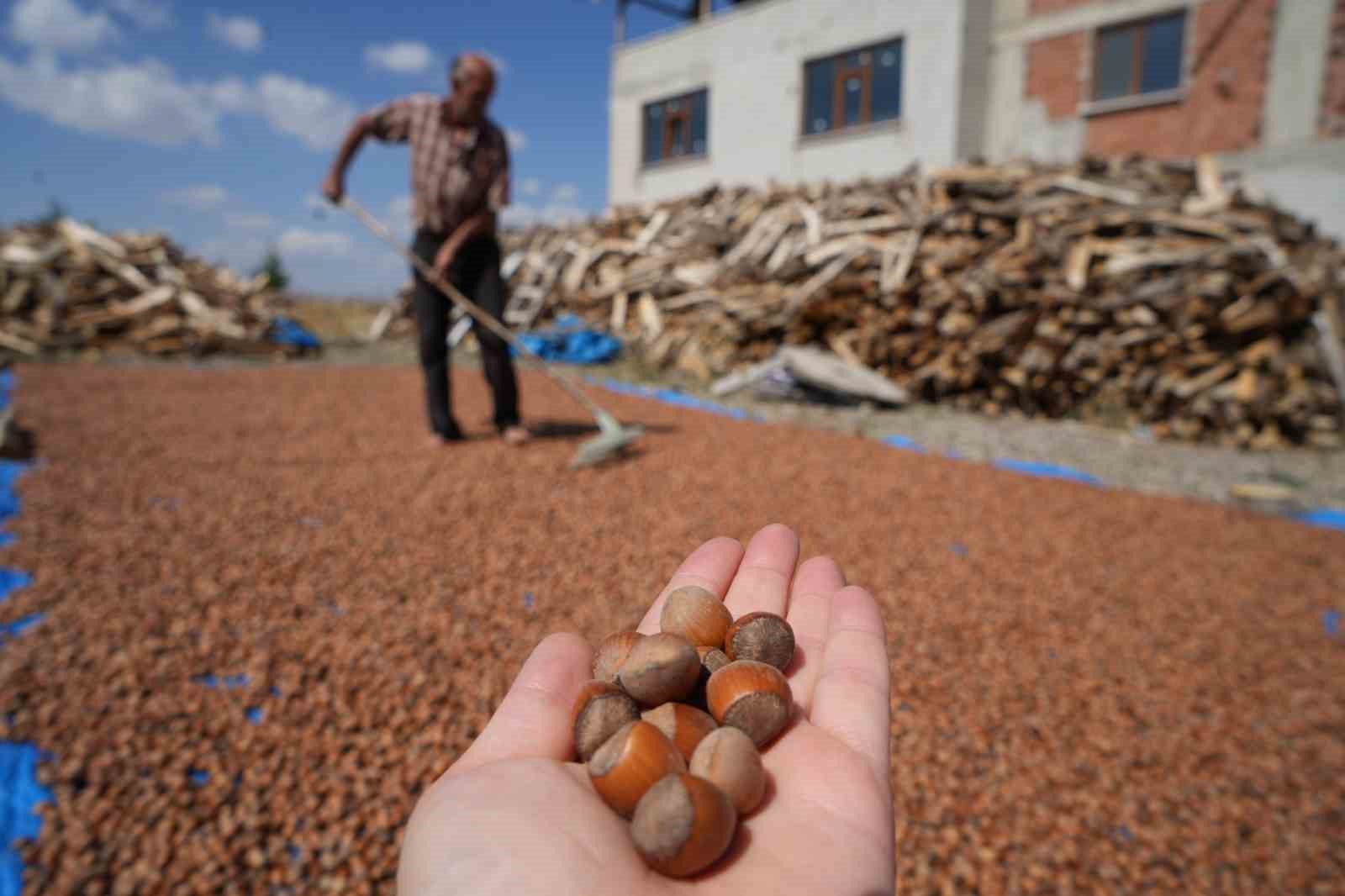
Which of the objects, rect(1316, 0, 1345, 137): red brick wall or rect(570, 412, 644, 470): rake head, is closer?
rect(570, 412, 644, 470): rake head

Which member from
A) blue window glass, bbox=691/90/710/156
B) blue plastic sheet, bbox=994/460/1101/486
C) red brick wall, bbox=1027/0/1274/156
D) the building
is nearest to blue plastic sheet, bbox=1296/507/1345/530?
blue plastic sheet, bbox=994/460/1101/486

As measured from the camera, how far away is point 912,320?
8.39 m

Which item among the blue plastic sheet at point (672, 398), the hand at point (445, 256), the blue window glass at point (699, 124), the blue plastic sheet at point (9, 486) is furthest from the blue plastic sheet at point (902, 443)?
the blue window glass at point (699, 124)

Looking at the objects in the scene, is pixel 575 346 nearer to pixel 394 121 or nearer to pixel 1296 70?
pixel 394 121

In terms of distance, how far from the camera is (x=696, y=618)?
1632 millimetres

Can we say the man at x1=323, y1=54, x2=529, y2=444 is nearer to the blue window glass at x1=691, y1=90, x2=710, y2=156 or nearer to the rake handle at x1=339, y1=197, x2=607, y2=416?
the rake handle at x1=339, y1=197, x2=607, y2=416

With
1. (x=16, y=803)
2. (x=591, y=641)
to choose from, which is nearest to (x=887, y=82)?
(x=591, y=641)

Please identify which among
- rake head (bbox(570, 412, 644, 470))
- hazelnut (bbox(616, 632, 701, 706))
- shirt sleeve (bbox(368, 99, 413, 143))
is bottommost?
rake head (bbox(570, 412, 644, 470))

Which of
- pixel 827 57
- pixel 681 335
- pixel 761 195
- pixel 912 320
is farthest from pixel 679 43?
pixel 912 320

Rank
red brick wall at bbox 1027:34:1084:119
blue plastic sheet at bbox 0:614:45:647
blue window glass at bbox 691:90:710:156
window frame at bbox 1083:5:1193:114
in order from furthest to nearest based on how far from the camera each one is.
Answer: blue window glass at bbox 691:90:710:156 → red brick wall at bbox 1027:34:1084:119 → window frame at bbox 1083:5:1193:114 → blue plastic sheet at bbox 0:614:45:647

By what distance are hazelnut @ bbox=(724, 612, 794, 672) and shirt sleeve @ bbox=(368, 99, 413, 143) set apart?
4.95 metres

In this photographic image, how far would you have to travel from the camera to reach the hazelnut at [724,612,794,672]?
5.09 ft

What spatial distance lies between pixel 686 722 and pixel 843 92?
16571 mm

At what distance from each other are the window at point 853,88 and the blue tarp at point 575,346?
8247 millimetres
